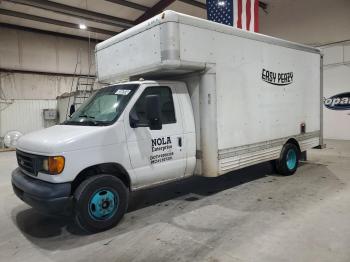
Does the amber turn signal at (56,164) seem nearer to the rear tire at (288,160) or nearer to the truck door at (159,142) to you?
the truck door at (159,142)

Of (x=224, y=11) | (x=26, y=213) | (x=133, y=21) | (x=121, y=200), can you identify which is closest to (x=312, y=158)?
(x=224, y=11)

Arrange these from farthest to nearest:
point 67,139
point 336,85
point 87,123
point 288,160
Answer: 1. point 336,85
2. point 288,160
3. point 87,123
4. point 67,139

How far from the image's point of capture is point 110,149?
394cm

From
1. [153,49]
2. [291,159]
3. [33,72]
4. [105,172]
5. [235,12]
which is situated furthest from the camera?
[33,72]

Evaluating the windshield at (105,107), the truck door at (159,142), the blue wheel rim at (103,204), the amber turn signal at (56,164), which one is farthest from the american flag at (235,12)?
the amber turn signal at (56,164)

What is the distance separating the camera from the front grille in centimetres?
383

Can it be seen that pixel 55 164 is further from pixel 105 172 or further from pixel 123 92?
pixel 123 92

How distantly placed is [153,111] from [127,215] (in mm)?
1794

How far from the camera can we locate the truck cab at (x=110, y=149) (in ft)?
11.9

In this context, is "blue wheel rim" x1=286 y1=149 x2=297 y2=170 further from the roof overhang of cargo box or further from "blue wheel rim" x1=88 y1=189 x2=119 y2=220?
"blue wheel rim" x1=88 y1=189 x2=119 y2=220

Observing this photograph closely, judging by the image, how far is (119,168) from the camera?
4.10 m

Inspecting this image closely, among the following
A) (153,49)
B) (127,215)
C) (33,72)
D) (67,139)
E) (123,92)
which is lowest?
(127,215)

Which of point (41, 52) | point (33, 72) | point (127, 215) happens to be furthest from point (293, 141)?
point (33, 72)

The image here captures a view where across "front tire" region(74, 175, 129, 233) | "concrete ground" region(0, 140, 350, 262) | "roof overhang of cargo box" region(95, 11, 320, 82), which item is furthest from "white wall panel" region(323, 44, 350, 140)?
"front tire" region(74, 175, 129, 233)
